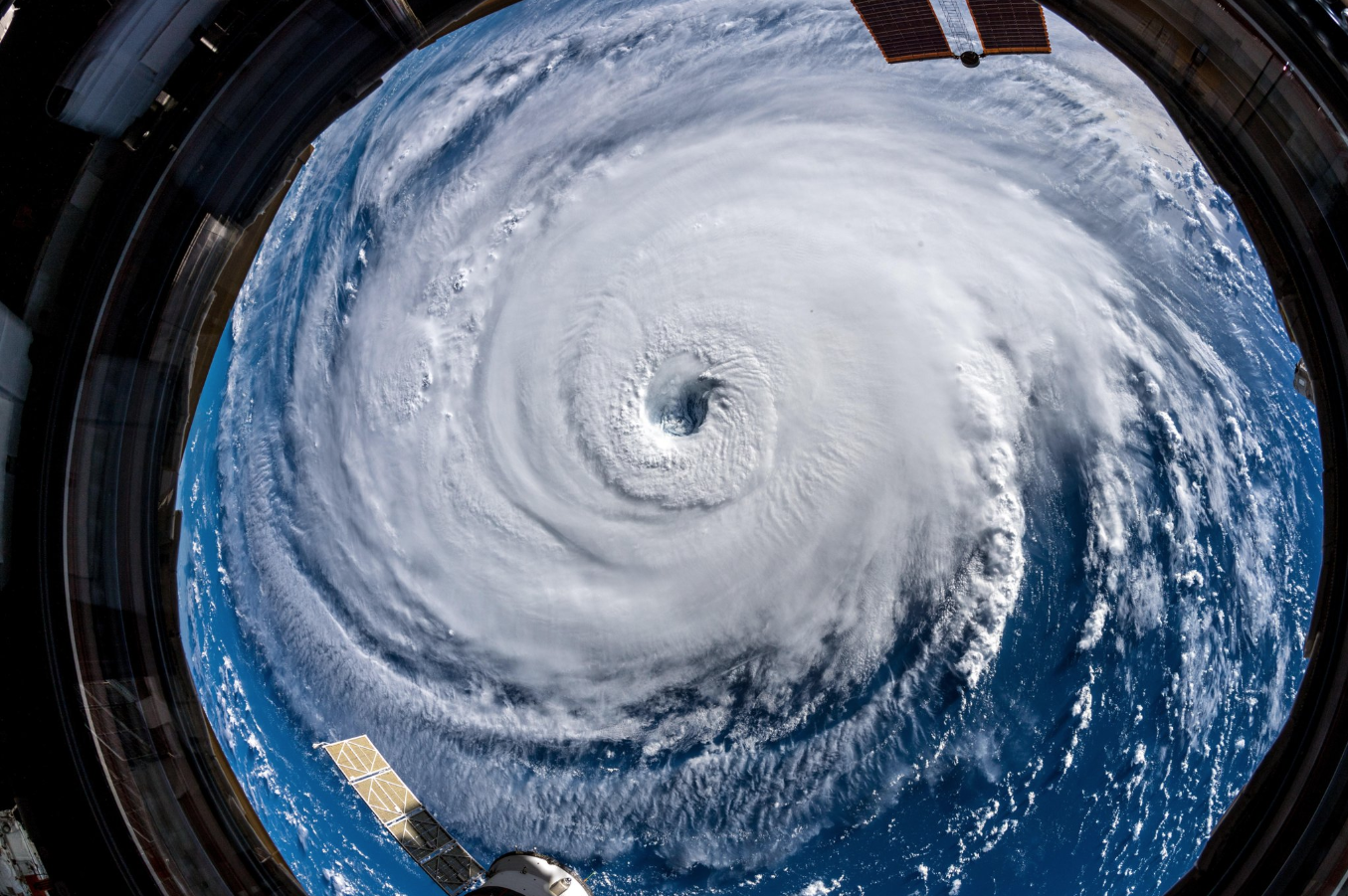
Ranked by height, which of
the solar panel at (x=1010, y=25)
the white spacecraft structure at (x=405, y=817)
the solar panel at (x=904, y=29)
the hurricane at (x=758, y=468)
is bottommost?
the white spacecraft structure at (x=405, y=817)

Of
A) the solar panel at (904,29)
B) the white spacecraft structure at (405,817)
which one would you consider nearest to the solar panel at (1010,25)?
the solar panel at (904,29)

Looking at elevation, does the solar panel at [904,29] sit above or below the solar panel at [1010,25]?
below

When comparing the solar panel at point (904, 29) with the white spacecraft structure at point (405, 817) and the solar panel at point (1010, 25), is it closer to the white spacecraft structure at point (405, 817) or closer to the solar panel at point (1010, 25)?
the solar panel at point (1010, 25)

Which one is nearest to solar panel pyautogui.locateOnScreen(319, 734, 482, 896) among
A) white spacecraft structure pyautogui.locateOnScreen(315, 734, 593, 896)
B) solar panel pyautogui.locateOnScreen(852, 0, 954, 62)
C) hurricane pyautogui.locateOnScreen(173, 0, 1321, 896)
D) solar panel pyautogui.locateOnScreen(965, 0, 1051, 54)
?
white spacecraft structure pyautogui.locateOnScreen(315, 734, 593, 896)

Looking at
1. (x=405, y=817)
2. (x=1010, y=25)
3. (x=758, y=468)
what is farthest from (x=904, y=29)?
(x=405, y=817)

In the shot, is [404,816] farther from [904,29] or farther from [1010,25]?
[1010,25]

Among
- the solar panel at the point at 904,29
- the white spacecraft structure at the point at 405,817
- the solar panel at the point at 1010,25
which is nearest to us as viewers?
the white spacecraft structure at the point at 405,817
